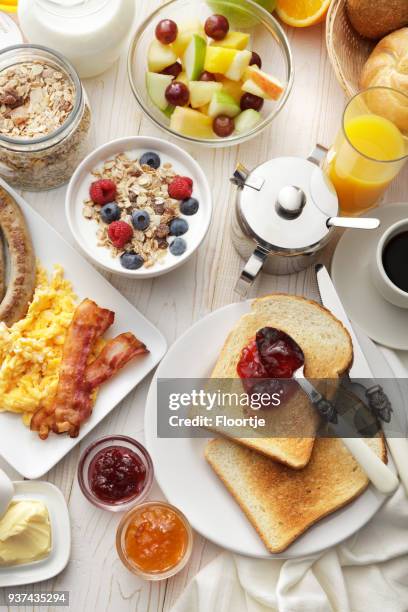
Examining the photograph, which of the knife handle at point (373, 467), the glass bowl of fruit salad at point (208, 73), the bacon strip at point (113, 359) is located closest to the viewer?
the knife handle at point (373, 467)

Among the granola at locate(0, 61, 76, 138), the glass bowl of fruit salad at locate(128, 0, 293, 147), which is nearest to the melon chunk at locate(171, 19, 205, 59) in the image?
the glass bowl of fruit salad at locate(128, 0, 293, 147)

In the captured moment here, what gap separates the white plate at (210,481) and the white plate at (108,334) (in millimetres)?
85

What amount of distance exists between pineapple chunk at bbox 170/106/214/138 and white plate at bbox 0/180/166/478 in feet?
1.41

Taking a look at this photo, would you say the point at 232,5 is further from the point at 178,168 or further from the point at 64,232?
the point at 64,232

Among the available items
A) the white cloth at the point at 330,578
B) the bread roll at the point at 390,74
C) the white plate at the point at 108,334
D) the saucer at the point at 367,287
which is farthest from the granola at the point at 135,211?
the white cloth at the point at 330,578

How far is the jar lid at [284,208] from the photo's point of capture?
2.09m

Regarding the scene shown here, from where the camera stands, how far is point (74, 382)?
7.08 feet

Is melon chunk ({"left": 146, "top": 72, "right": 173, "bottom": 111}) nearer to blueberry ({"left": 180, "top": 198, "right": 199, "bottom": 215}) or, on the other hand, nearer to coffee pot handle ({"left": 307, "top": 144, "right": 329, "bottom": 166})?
blueberry ({"left": 180, "top": 198, "right": 199, "bottom": 215})

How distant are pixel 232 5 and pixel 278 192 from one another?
0.60m

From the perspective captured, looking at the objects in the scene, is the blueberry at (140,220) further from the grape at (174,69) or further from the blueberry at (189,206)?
the grape at (174,69)

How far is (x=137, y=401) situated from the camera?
224cm

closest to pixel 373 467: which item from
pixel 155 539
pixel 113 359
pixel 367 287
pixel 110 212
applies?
pixel 367 287

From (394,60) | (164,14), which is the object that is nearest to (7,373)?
(164,14)

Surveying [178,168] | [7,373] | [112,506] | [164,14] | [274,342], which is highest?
[164,14]
